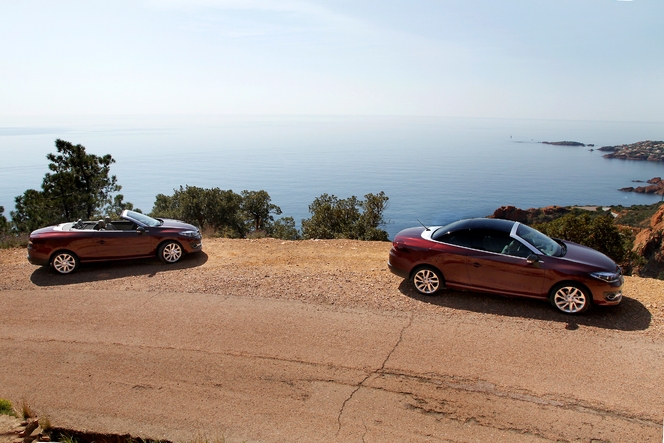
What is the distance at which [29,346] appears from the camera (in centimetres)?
658

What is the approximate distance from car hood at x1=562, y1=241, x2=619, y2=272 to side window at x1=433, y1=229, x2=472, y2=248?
170 centimetres

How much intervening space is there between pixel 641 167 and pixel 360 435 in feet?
714

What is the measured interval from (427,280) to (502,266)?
141 centimetres

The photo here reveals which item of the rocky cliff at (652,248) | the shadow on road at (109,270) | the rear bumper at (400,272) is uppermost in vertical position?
the rear bumper at (400,272)

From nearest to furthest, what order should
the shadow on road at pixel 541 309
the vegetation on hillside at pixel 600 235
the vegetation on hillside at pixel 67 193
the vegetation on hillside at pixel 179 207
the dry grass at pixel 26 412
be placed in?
the dry grass at pixel 26 412 < the shadow on road at pixel 541 309 < the vegetation on hillside at pixel 600 235 < the vegetation on hillside at pixel 179 207 < the vegetation on hillside at pixel 67 193

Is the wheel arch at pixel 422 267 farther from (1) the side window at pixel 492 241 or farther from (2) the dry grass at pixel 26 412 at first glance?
(2) the dry grass at pixel 26 412

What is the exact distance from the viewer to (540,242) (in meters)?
7.98

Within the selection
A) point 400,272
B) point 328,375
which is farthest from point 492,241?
point 328,375

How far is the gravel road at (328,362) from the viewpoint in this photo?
4.73 meters

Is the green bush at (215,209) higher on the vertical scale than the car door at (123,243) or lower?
lower

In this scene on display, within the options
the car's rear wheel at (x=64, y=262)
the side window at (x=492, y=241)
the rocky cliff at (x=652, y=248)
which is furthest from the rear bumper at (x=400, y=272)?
the rocky cliff at (x=652, y=248)

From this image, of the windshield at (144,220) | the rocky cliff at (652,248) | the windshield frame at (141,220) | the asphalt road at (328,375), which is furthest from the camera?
the rocky cliff at (652,248)

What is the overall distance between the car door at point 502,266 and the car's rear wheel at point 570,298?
28 centimetres

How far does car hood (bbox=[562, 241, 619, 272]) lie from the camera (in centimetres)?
739
